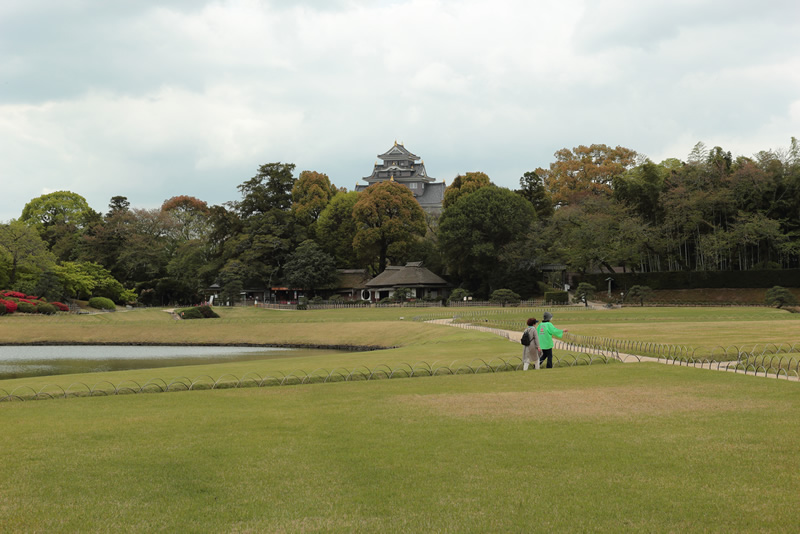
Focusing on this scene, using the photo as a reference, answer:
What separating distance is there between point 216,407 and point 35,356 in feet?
80.7

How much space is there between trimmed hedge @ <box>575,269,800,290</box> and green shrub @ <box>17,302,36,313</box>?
159 feet

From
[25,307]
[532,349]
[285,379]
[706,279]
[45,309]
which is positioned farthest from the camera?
[706,279]

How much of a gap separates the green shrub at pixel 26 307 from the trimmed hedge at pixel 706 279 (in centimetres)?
4847

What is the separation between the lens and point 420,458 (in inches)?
307

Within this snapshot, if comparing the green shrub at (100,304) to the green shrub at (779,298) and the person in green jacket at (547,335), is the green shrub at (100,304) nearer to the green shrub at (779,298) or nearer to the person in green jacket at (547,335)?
the person in green jacket at (547,335)

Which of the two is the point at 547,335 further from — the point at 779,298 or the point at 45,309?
the point at 45,309

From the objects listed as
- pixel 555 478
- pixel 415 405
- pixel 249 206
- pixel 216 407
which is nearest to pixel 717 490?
pixel 555 478

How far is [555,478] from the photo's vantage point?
689 centimetres

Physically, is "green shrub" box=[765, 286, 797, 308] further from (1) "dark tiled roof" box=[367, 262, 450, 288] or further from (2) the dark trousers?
(2) the dark trousers

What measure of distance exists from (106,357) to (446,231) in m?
37.5

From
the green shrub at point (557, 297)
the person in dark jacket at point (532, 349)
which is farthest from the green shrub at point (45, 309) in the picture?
the person in dark jacket at point (532, 349)

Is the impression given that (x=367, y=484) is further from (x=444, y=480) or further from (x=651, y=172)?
(x=651, y=172)

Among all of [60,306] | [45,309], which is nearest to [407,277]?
[60,306]

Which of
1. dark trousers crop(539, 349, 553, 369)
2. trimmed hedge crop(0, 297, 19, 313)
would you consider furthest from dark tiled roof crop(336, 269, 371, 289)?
dark trousers crop(539, 349, 553, 369)
